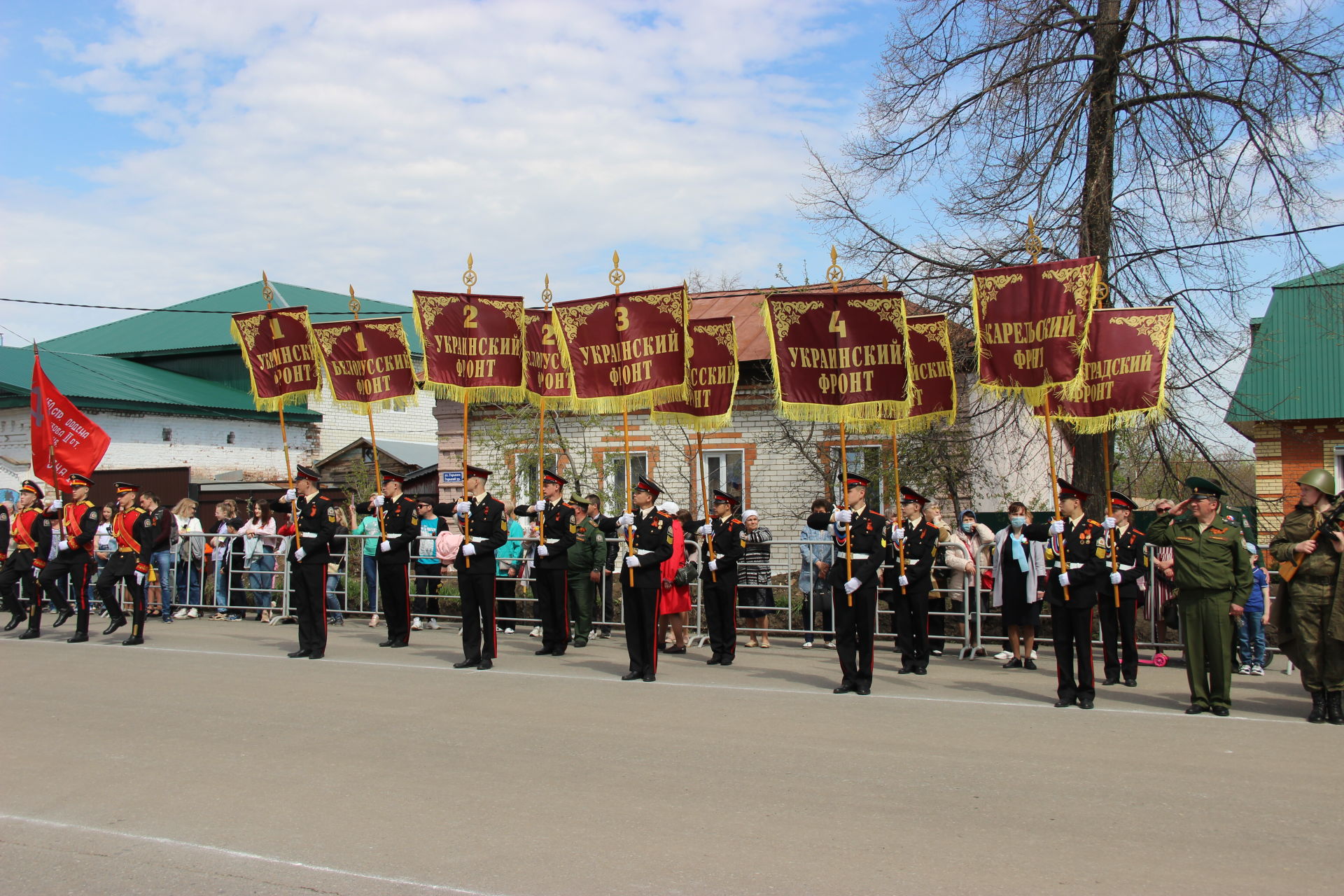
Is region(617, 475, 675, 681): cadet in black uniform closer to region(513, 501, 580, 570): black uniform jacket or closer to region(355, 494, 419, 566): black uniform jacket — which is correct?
region(513, 501, 580, 570): black uniform jacket

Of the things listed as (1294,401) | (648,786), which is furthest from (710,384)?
(1294,401)

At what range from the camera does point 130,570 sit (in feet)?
43.3

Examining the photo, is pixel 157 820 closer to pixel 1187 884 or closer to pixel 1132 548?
pixel 1187 884

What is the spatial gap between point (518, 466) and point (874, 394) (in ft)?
41.7

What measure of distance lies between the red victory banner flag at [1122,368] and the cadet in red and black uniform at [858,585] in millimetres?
2178

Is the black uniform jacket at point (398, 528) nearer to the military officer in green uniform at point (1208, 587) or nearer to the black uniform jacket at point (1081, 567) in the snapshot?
the black uniform jacket at point (1081, 567)

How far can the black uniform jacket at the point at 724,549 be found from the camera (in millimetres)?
12039

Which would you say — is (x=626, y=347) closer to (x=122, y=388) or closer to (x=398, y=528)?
(x=398, y=528)

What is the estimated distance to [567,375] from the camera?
13.3 metres

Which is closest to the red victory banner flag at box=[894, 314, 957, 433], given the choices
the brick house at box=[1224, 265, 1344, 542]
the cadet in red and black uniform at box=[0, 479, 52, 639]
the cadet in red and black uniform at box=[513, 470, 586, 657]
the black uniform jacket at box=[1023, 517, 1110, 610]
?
the black uniform jacket at box=[1023, 517, 1110, 610]

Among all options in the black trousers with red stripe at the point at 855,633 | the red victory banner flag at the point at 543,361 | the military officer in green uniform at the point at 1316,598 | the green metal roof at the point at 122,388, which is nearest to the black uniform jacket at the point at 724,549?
the black trousers with red stripe at the point at 855,633

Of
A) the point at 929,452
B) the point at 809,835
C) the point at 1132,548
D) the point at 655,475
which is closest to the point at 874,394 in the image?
the point at 1132,548

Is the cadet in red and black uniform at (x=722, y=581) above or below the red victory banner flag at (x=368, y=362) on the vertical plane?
below

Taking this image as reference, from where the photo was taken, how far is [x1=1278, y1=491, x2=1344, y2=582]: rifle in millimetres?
8758
